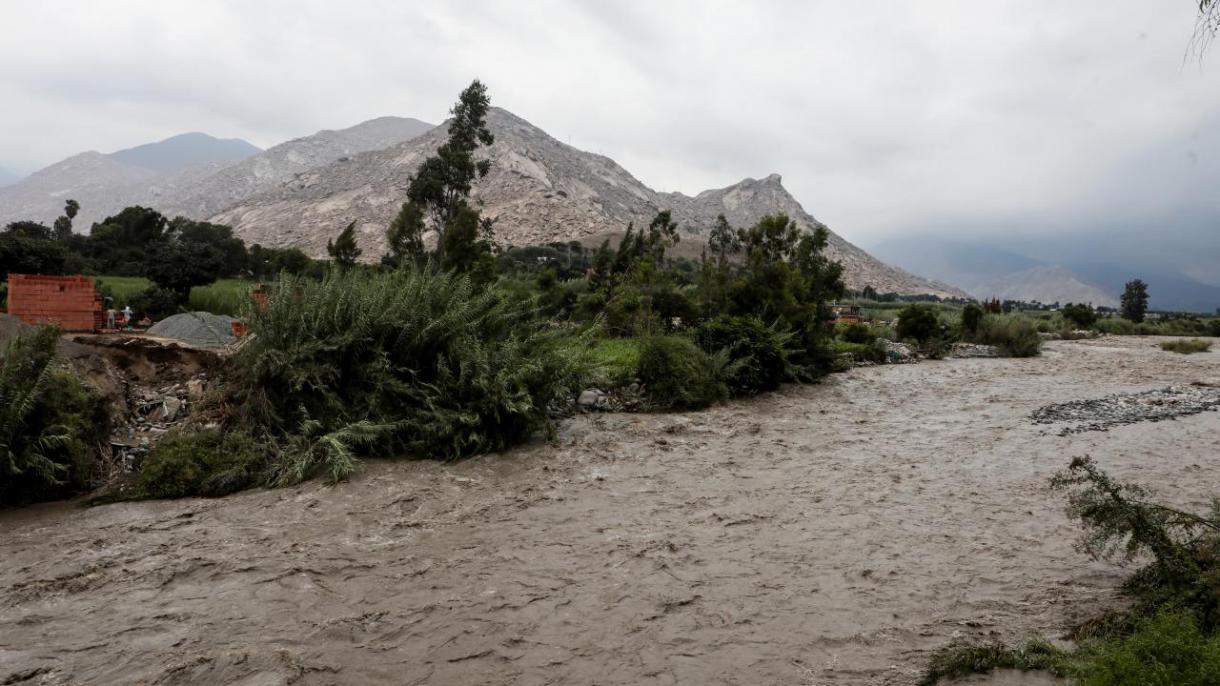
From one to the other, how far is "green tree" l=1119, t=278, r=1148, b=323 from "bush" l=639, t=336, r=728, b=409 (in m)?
60.6

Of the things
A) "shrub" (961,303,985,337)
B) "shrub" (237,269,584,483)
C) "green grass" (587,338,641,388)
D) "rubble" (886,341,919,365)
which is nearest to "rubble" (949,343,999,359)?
"shrub" (961,303,985,337)

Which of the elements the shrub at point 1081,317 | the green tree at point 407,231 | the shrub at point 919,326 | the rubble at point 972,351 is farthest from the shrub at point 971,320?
the green tree at point 407,231

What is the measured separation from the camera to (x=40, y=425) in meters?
6.55

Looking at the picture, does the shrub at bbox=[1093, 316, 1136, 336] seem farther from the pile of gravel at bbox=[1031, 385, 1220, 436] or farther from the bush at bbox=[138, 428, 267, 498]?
the bush at bbox=[138, 428, 267, 498]

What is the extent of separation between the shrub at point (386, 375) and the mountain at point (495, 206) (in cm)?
11274

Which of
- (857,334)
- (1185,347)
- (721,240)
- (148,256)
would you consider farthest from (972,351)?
(721,240)

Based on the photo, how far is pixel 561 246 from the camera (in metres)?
106

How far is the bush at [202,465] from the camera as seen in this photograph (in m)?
7.10

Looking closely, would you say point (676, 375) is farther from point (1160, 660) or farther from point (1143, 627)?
point (1160, 660)

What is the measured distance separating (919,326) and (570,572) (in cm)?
2718

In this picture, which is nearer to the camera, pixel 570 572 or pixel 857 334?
pixel 570 572

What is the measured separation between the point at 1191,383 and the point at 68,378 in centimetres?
2574

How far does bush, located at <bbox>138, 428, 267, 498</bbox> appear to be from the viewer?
23.3 ft

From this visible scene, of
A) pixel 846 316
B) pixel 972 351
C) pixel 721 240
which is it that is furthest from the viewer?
pixel 721 240
